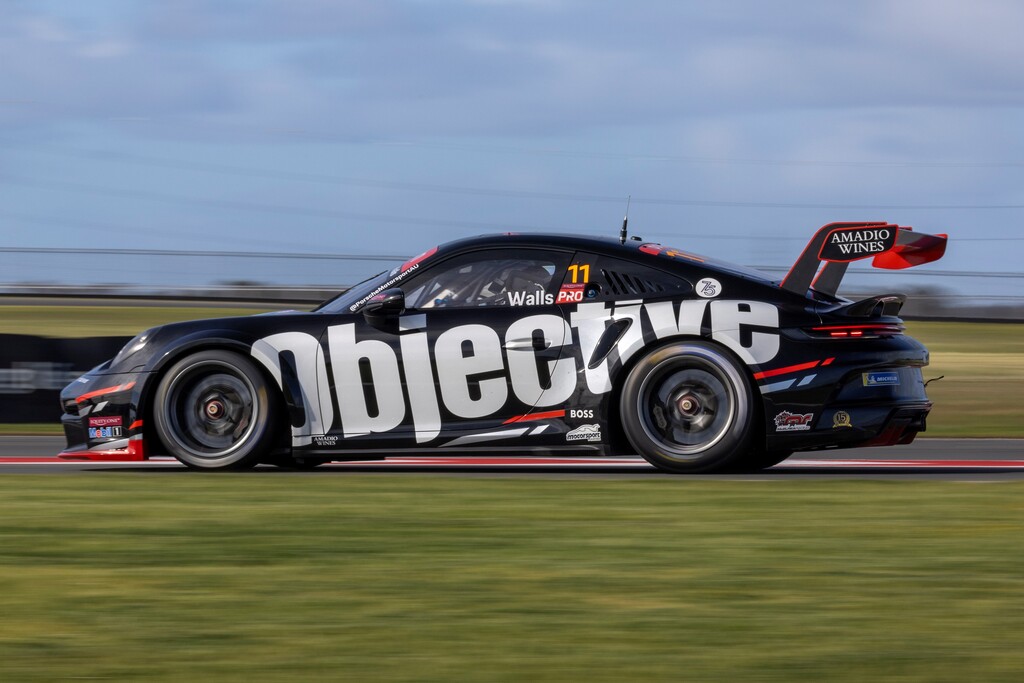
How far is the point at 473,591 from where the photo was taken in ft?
14.7

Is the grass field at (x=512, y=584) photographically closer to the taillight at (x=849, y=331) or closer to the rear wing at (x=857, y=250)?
the taillight at (x=849, y=331)

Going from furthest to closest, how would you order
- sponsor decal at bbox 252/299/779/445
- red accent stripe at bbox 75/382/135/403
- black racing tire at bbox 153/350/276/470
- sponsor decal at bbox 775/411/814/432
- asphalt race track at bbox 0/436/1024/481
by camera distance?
1. asphalt race track at bbox 0/436/1024/481
2. red accent stripe at bbox 75/382/135/403
3. black racing tire at bbox 153/350/276/470
4. sponsor decal at bbox 252/299/779/445
5. sponsor decal at bbox 775/411/814/432

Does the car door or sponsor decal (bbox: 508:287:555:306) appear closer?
the car door

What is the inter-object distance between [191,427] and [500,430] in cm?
185

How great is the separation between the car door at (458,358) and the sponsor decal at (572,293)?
55 mm

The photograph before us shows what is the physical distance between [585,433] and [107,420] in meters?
2.80

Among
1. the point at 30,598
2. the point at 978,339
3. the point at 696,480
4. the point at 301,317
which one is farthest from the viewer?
the point at 978,339

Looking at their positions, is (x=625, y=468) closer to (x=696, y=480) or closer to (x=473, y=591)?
(x=696, y=480)

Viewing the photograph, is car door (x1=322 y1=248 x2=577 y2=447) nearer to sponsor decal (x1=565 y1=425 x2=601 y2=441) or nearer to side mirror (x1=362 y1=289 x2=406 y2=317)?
side mirror (x1=362 y1=289 x2=406 y2=317)

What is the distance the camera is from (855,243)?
25.3 feet

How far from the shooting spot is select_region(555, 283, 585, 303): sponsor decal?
25.6 ft

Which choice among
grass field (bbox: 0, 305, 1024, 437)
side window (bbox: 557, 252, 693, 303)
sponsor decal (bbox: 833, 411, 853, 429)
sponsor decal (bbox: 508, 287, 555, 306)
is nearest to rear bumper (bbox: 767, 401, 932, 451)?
sponsor decal (bbox: 833, 411, 853, 429)

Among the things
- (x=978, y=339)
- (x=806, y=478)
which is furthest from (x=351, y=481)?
(x=978, y=339)

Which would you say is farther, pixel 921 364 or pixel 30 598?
pixel 921 364
